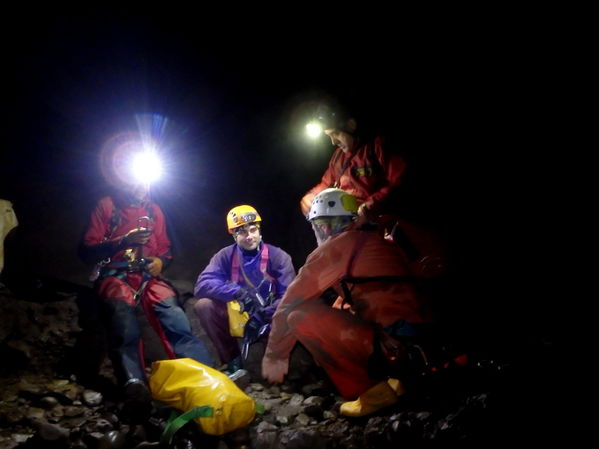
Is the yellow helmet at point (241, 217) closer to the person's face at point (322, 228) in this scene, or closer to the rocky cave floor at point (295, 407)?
the person's face at point (322, 228)

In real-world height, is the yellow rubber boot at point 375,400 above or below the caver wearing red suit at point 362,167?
below

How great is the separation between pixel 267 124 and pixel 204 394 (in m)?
5.97

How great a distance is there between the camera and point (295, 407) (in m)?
3.54

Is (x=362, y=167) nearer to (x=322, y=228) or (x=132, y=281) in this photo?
(x=322, y=228)

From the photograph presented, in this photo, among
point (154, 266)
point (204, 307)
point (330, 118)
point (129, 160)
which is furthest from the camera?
point (129, 160)

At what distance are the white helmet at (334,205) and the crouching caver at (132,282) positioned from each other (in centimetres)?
200

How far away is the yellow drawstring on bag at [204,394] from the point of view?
2.84 m

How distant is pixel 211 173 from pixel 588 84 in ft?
20.6

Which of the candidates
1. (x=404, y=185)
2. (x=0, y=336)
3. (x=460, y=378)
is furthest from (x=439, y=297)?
(x=0, y=336)

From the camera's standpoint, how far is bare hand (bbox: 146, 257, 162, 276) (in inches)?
191

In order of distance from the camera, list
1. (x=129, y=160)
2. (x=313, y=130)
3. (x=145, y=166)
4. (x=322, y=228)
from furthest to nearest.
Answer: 1. (x=313, y=130)
2. (x=129, y=160)
3. (x=145, y=166)
4. (x=322, y=228)

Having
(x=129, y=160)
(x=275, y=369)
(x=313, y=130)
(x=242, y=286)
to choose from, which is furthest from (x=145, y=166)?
(x=275, y=369)

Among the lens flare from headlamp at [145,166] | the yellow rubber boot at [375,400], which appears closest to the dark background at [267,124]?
the lens flare from headlamp at [145,166]

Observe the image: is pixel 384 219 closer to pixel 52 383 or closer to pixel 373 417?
pixel 373 417
